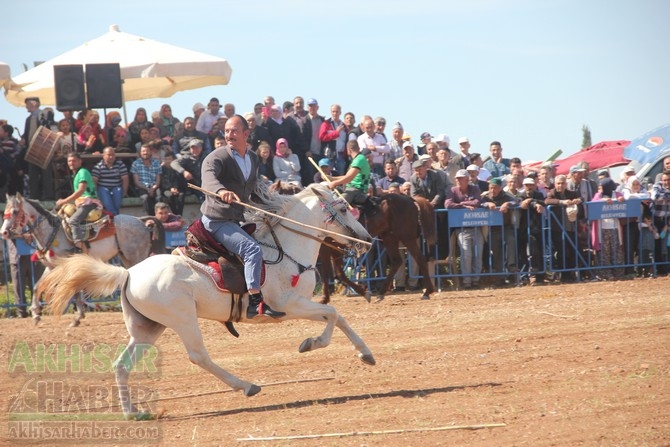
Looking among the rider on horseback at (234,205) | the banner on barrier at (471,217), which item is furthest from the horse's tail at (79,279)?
the banner on barrier at (471,217)

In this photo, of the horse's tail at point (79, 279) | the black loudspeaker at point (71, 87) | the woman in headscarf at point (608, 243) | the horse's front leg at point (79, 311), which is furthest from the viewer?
the woman in headscarf at point (608, 243)

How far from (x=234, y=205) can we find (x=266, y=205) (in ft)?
2.37

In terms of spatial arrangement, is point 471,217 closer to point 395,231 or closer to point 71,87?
point 395,231

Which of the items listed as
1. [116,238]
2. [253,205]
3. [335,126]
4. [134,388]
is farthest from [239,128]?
[335,126]

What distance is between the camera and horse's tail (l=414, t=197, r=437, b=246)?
18266 mm

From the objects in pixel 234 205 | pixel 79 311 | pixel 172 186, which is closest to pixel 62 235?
pixel 79 311

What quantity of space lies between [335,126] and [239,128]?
441 inches

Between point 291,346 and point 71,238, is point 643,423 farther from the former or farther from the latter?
point 71,238

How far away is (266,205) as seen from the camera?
10250 mm

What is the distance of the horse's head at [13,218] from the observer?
54.4 ft

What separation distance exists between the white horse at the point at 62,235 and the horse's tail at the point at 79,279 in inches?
291

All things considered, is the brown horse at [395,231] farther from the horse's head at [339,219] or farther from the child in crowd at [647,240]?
the horse's head at [339,219]
